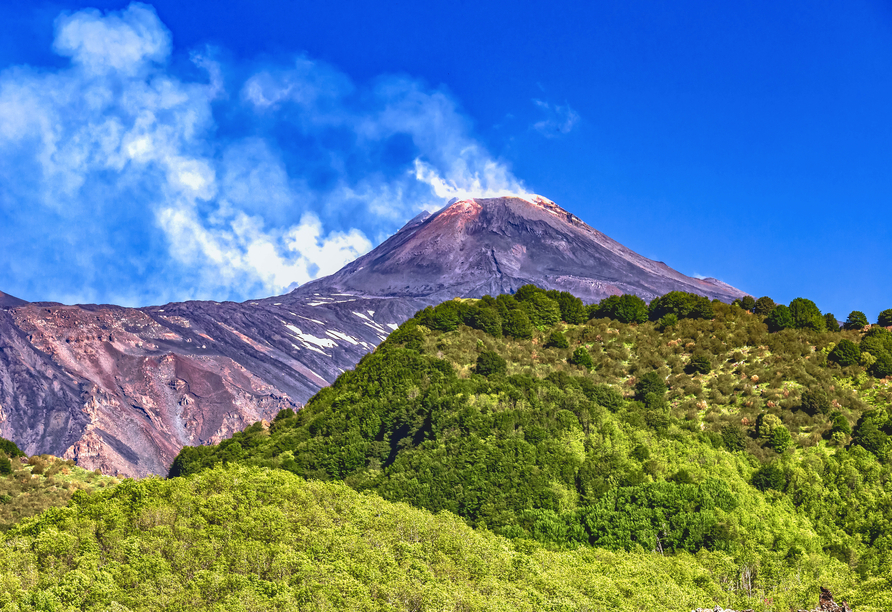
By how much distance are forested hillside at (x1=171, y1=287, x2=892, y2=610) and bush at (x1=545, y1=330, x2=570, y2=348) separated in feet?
0.63

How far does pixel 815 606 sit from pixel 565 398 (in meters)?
24.6

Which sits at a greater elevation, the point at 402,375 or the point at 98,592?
the point at 402,375

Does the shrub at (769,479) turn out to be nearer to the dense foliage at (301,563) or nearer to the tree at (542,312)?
the dense foliage at (301,563)

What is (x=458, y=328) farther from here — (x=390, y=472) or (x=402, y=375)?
(x=390, y=472)

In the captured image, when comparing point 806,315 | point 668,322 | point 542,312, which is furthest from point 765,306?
point 542,312

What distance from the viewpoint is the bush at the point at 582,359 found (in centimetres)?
7775

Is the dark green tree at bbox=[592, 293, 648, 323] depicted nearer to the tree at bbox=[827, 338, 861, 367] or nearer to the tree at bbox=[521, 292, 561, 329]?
the tree at bbox=[521, 292, 561, 329]

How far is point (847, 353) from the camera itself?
74188 mm

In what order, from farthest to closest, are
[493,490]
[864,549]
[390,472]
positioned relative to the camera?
[390,472], [493,490], [864,549]

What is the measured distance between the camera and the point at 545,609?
134 ft

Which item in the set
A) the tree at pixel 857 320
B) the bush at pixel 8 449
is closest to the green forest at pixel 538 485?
the tree at pixel 857 320

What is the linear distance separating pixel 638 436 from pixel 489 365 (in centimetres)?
1351

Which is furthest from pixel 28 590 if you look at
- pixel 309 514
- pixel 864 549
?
pixel 864 549

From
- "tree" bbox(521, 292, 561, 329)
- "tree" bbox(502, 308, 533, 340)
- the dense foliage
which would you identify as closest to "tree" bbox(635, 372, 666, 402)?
"tree" bbox(502, 308, 533, 340)
